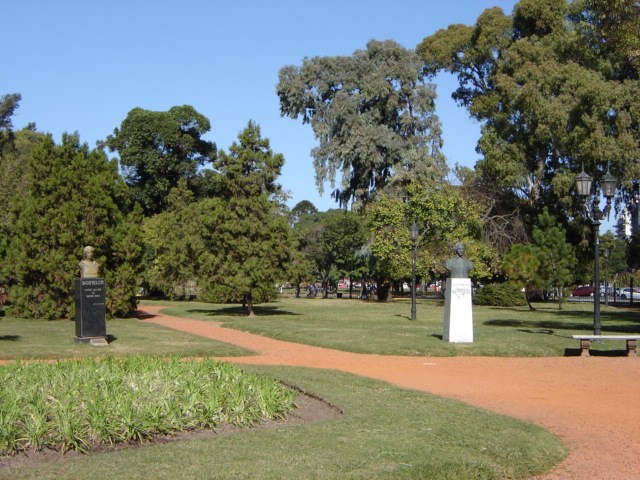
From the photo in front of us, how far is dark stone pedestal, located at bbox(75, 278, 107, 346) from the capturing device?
669 inches

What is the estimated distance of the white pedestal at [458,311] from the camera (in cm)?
1717

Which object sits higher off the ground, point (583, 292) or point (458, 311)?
point (458, 311)

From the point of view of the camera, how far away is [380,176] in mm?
45031

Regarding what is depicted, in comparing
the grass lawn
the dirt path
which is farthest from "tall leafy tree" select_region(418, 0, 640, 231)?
the grass lawn

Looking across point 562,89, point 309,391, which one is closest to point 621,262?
point 562,89

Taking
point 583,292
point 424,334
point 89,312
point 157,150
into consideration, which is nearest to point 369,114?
point 157,150

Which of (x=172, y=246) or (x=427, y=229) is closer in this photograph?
(x=427, y=229)

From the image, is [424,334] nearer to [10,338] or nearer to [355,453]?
[10,338]

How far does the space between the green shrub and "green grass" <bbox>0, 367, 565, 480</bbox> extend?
3381cm

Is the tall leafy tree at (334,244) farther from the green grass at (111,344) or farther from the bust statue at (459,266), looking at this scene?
the bust statue at (459,266)

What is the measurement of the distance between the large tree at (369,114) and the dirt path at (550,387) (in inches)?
1019

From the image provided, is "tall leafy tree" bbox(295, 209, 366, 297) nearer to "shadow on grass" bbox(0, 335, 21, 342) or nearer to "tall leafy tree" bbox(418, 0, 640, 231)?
"tall leafy tree" bbox(418, 0, 640, 231)

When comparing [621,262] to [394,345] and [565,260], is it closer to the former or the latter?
[565,260]

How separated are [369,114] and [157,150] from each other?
20.6 m
